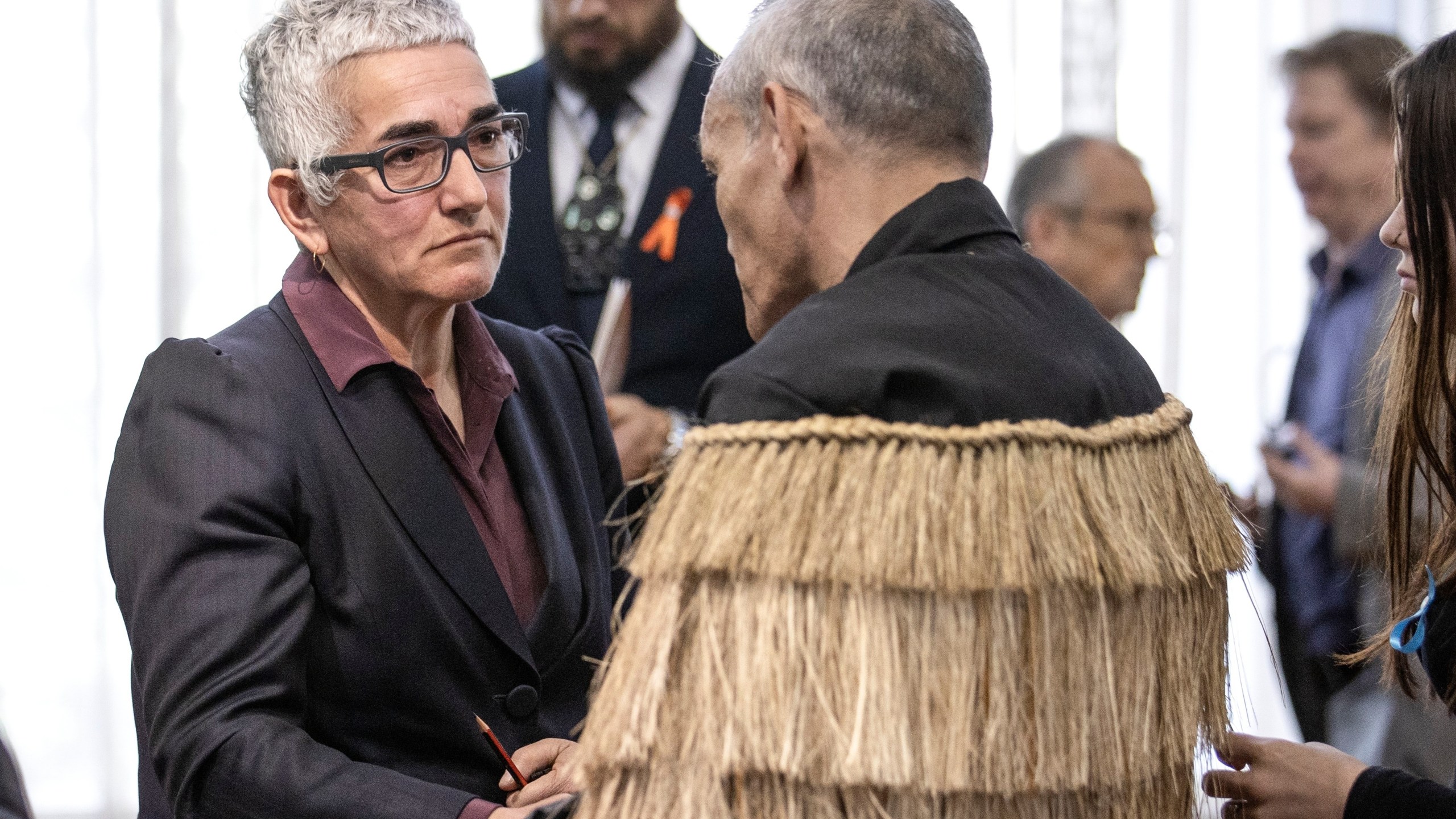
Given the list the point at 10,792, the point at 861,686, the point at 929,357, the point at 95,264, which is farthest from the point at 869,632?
the point at 95,264

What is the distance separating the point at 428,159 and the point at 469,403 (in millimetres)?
262

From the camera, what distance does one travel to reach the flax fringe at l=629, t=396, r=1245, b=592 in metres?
0.91

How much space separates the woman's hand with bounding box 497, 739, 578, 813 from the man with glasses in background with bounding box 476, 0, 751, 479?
2.68 ft

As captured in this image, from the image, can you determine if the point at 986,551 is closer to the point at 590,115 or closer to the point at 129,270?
the point at 590,115

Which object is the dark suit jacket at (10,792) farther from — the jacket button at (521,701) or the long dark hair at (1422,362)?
the long dark hair at (1422,362)

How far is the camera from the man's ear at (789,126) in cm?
105

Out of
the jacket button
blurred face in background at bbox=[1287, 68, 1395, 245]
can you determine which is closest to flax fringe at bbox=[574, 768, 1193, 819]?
the jacket button

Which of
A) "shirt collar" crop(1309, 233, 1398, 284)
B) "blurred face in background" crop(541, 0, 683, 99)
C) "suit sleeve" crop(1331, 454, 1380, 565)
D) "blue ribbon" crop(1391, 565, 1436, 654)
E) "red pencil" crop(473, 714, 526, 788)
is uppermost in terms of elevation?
"blurred face in background" crop(541, 0, 683, 99)

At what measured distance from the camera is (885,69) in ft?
3.38

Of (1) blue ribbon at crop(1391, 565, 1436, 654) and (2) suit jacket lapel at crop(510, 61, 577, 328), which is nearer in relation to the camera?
(1) blue ribbon at crop(1391, 565, 1436, 654)

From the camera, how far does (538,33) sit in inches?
124

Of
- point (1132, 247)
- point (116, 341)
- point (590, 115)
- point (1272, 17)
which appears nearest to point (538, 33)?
point (590, 115)

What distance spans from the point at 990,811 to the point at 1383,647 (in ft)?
2.35

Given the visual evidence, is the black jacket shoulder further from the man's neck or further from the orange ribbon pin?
the orange ribbon pin
